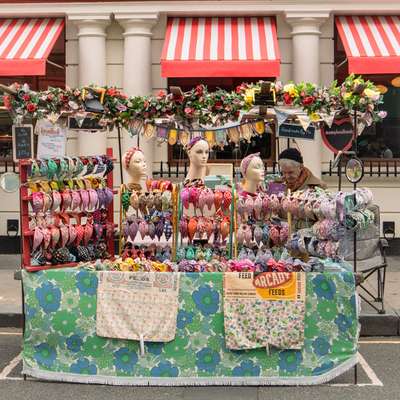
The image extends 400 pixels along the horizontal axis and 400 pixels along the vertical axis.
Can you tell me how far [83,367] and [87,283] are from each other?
69 cm

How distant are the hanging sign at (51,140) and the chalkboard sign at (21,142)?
0.73 meters

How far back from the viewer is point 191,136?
25.4ft

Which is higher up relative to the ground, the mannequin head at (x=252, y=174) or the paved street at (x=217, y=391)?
the mannequin head at (x=252, y=174)

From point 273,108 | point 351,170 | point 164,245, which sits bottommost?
point 164,245

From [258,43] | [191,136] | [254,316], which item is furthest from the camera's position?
[258,43]

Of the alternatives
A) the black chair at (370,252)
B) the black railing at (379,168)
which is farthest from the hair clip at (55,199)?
the black railing at (379,168)

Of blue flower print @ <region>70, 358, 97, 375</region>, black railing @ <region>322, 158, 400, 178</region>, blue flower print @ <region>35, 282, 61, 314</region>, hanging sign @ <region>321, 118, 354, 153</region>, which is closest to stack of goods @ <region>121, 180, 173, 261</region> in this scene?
blue flower print @ <region>35, 282, 61, 314</region>

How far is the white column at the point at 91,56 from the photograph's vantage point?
12336 millimetres

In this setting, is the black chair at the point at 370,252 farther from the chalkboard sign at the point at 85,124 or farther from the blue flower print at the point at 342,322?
the chalkboard sign at the point at 85,124

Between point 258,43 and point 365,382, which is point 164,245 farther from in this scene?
point 258,43

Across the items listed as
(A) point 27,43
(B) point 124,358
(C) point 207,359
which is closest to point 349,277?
(C) point 207,359

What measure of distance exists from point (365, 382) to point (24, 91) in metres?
4.01

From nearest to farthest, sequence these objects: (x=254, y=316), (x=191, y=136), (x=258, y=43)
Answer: (x=254, y=316) < (x=191, y=136) < (x=258, y=43)

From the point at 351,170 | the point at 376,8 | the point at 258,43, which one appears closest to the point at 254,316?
the point at 351,170
